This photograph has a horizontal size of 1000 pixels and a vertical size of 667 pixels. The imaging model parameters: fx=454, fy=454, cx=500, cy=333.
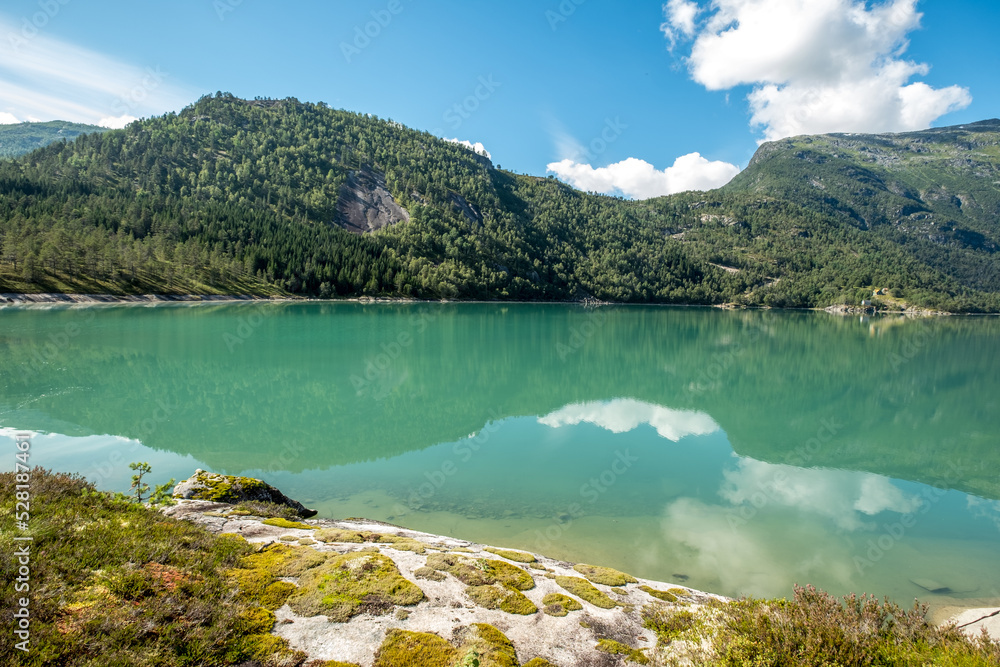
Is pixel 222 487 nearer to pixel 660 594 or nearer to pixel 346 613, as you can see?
pixel 346 613

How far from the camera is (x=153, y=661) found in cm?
448

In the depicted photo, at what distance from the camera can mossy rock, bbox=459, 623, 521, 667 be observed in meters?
5.80

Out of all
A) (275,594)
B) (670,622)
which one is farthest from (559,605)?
(275,594)

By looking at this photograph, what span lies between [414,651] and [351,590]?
1.71 metres

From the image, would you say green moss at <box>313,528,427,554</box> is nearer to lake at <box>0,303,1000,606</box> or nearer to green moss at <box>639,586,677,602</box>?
lake at <box>0,303,1000,606</box>

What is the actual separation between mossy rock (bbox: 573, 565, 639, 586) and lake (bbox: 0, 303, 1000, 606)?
10.1 ft

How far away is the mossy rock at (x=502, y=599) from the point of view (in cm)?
739

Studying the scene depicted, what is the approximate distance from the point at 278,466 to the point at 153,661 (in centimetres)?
1545

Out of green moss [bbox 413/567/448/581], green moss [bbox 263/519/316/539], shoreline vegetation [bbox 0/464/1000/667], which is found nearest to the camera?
shoreline vegetation [bbox 0/464/1000/667]

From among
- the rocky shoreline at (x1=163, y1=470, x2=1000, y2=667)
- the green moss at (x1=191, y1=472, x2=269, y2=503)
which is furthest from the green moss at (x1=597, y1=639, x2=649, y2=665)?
the green moss at (x1=191, y1=472, x2=269, y2=503)

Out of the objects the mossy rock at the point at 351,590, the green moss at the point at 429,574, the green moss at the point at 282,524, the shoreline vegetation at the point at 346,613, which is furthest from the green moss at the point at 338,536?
the green moss at the point at 429,574

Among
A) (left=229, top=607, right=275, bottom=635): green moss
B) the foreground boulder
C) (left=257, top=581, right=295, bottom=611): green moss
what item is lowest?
the foreground boulder

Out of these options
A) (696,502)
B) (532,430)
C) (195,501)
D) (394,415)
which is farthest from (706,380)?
(195,501)

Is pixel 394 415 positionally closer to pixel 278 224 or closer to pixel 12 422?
pixel 12 422
